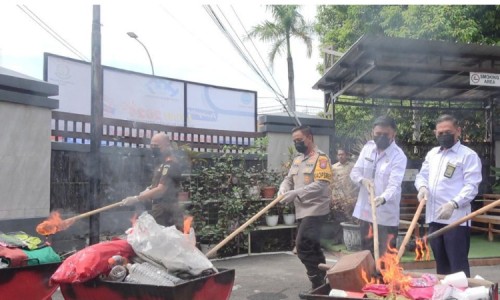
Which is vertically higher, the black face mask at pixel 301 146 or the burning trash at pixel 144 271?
the black face mask at pixel 301 146

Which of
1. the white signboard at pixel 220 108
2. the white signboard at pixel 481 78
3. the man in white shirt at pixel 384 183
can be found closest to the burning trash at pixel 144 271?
the man in white shirt at pixel 384 183

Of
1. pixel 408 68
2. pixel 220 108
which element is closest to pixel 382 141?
pixel 408 68

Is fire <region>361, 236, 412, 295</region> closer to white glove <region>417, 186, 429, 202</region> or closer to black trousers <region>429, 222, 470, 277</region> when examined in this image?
black trousers <region>429, 222, 470, 277</region>

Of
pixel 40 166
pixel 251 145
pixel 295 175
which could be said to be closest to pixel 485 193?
pixel 251 145

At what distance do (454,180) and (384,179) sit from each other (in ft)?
2.35

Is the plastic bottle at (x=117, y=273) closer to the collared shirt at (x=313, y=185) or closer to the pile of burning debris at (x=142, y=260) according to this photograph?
the pile of burning debris at (x=142, y=260)

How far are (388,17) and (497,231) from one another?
736 cm

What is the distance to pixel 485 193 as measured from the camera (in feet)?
34.1

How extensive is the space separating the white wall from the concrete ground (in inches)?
56.3

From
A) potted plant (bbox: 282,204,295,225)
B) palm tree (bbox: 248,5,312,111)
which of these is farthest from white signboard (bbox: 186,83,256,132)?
palm tree (bbox: 248,5,312,111)

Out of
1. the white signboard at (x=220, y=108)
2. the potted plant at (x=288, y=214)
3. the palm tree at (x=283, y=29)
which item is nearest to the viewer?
the potted plant at (x=288, y=214)

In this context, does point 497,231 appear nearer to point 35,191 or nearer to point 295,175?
point 295,175

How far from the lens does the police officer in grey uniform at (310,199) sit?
4.89 metres

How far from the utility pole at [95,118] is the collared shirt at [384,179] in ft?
11.6
